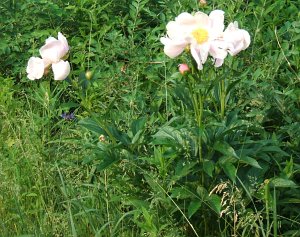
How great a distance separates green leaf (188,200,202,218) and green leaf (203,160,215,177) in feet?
0.51

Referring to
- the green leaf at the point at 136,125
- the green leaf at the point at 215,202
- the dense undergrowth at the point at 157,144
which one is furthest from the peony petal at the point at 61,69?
the green leaf at the point at 215,202

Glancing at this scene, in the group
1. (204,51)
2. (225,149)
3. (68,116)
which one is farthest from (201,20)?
(68,116)

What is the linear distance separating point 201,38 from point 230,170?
0.58m

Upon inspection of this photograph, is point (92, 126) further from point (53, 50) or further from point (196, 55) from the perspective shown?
point (196, 55)

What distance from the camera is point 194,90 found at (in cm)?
323

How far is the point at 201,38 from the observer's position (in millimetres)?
3041

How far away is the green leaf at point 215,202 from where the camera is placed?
125 inches

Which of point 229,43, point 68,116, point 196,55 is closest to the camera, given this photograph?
point 196,55

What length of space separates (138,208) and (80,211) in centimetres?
30

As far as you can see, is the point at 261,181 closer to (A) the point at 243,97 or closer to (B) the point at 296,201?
(B) the point at 296,201

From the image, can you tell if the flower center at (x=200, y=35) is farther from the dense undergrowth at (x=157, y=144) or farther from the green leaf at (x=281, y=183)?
the green leaf at (x=281, y=183)

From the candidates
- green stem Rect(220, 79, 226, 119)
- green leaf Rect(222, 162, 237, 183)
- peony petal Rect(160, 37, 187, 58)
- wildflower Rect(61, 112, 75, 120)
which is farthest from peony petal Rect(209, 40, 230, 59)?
wildflower Rect(61, 112, 75, 120)

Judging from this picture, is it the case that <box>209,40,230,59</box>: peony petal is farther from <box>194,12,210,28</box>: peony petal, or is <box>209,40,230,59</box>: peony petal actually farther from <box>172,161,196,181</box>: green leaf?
<box>172,161,196,181</box>: green leaf

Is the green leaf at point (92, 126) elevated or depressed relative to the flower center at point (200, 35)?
depressed
